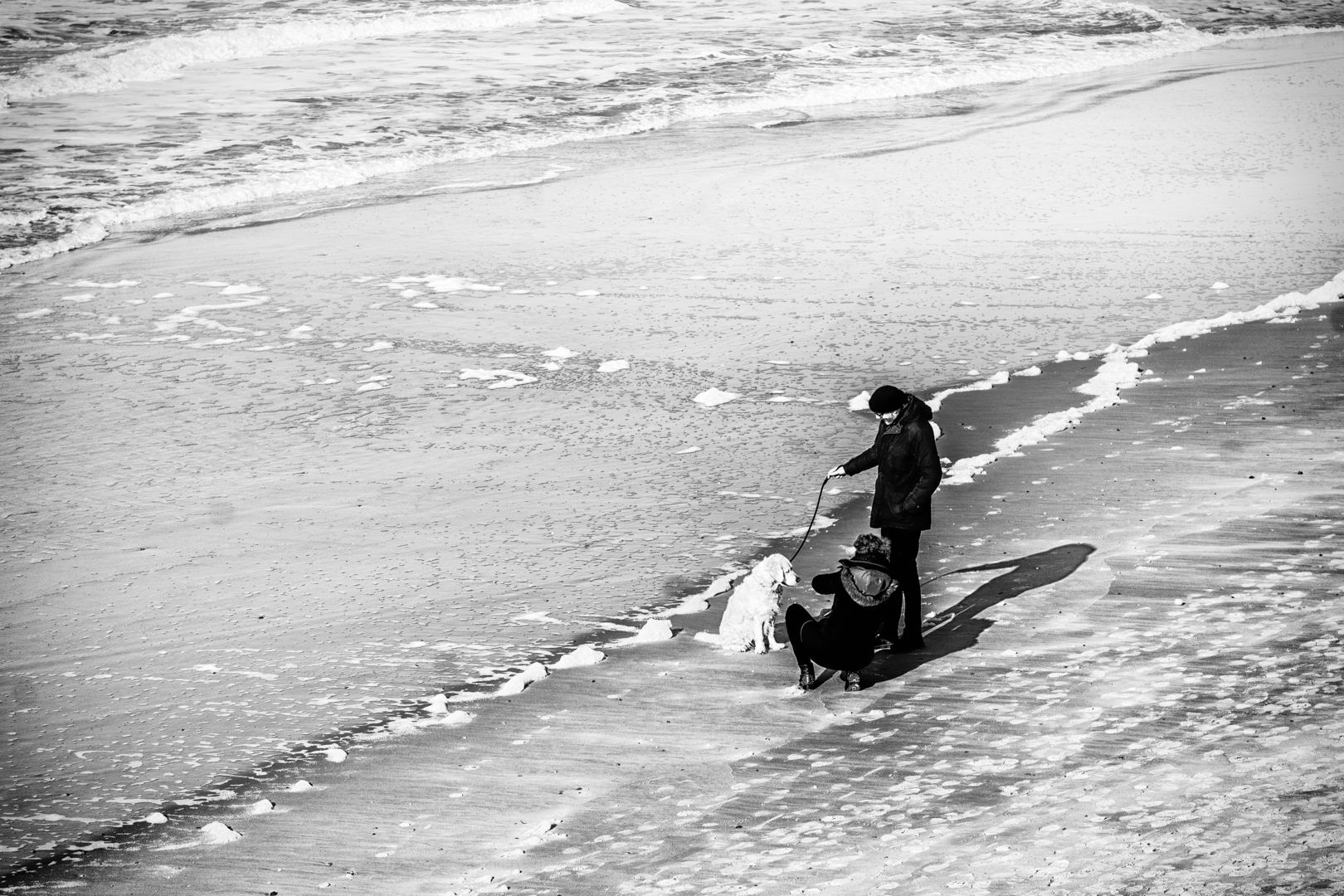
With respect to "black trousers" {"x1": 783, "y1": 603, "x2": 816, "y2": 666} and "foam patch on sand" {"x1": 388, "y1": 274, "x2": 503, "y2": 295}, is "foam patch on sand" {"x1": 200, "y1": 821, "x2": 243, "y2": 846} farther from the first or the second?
"foam patch on sand" {"x1": 388, "y1": 274, "x2": 503, "y2": 295}

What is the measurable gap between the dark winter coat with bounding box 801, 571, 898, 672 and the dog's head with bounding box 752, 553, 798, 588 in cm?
60

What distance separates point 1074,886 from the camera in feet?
17.5

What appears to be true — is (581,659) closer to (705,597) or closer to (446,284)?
(705,597)

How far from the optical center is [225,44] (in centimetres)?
3256

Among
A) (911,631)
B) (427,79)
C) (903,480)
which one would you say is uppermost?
(427,79)

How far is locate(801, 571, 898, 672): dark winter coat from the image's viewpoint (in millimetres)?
6785

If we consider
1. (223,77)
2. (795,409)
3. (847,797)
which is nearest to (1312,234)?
(795,409)

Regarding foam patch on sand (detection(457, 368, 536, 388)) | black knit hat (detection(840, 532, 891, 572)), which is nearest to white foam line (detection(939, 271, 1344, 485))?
black knit hat (detection(840, 532, 891, 572))

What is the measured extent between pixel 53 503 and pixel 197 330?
4.26 m

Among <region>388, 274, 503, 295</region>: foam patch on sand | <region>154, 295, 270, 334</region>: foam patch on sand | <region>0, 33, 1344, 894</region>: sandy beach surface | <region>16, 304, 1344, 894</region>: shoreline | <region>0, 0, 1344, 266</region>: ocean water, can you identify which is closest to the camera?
<region>16, 304, 1344, 894</region>: shoreline

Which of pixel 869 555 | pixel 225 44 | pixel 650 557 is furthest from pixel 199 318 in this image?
pixel 225 44

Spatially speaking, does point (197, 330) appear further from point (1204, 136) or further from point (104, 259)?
point (1204, 136)

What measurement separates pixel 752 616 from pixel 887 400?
4.15ft

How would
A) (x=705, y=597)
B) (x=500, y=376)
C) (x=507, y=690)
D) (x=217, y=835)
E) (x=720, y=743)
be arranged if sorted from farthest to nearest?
(x=500, y=376) → (x=705, y=597) → (x=507, y=690) → (x=720, y=743) → (x=217, y=835)
